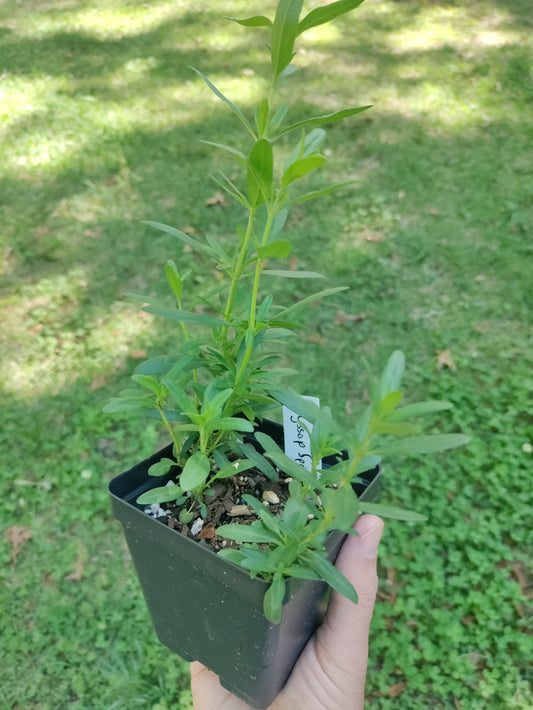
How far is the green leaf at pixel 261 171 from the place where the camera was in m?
0.78

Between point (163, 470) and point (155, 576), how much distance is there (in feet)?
0.91

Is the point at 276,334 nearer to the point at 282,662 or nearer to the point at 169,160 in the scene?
the point at 282,662

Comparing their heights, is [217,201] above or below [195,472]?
below

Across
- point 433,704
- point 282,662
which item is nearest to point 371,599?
point 282,662

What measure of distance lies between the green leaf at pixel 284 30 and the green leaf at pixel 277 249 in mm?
275

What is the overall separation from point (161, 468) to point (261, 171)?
601 millimetres

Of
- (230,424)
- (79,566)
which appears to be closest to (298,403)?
(230,424)

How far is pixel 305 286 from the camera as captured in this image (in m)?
3.14

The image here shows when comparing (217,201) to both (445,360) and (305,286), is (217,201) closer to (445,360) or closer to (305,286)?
(305,286)

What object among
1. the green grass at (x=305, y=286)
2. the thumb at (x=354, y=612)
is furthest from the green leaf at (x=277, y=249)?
the green grass at (x=305, y=286)

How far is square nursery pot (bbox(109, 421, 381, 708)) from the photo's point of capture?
1041 millimetres

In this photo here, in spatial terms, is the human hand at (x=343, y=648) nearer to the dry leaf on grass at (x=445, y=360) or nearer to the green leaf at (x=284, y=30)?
the green leaf at (x=284, y=30)

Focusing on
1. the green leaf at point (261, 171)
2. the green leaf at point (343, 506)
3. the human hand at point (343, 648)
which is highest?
the green leaf at point (261, 171)

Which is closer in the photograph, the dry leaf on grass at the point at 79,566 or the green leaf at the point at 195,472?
the green leaf at the point at 195,472
